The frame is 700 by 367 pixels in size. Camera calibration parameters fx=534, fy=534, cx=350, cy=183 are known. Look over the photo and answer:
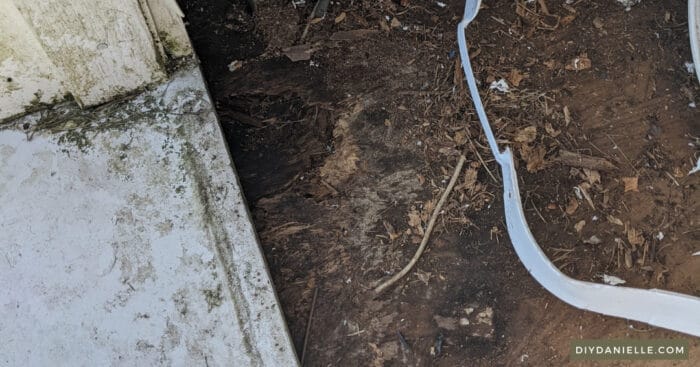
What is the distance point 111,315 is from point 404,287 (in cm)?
141

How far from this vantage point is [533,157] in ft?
9.75

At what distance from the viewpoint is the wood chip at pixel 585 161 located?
2.97 meters

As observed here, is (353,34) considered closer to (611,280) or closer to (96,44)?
(96,44)

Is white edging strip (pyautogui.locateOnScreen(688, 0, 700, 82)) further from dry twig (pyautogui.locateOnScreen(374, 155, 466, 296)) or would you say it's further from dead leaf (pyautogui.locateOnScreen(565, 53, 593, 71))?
dry twig (pyautogui.locateOnScreen(374, 155, 466, 296))

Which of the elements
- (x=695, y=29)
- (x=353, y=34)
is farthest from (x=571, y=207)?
(x=353, y=34)

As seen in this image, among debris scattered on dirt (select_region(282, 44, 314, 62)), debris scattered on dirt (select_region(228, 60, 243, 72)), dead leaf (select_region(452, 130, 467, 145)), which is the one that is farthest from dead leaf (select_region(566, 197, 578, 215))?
debris scattered on dirt (select_region(228, 60, 243, 72))

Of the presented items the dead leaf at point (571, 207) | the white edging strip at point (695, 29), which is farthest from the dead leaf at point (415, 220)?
the white edging strip at point (695, 29)

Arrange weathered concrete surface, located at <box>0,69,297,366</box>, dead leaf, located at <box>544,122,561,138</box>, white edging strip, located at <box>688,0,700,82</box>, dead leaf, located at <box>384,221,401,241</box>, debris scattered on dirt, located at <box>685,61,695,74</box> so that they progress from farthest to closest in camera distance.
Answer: debris scattered on dirt, located at <box>685,61,695,74</box> → white edging strip, located at <box>688,0,700,82</box> → dead leaf, located at <box>544,122,561,138</box> → dead leaf, located at <box>384,221,401,241</box> → weathered concrete surface, located at <box>0,69,297,366</box>

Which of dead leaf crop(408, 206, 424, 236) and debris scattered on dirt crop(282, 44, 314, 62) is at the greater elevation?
debris scattered on dirt crop(282, 44, 314, 62)

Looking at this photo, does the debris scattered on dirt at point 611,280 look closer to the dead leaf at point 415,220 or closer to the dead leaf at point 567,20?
the dead leaf at point 415,220

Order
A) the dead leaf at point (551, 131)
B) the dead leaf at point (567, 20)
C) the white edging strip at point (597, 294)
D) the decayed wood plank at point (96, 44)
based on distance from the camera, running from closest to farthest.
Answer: the decayed wood plank at point (96, 44), the white edging strip at point (597, 294), the dead leaf at point (551, 131), the dead leaf at point (567, 20)

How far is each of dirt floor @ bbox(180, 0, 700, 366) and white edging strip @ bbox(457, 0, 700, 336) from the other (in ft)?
0.23

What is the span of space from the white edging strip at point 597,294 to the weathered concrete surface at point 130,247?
129 cm

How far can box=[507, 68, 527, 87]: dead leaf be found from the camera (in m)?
3.17
